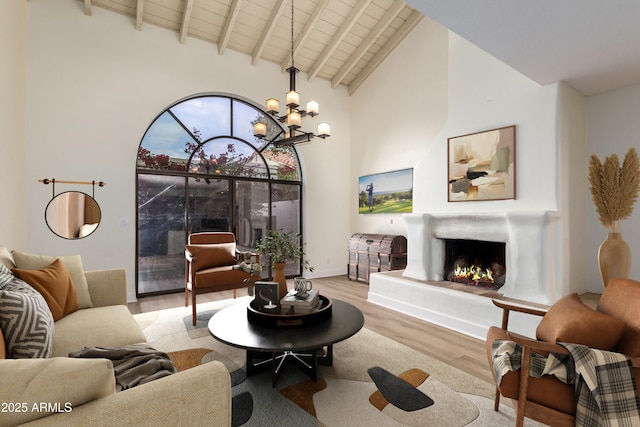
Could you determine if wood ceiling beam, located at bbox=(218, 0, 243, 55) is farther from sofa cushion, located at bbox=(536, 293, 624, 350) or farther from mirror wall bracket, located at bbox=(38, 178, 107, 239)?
sofa cushion, located at bbox=(536, 293, 624, 350)

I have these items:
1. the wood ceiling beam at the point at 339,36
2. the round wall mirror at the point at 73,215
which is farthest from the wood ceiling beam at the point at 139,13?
the wood ceiling beam at the point at 339,36

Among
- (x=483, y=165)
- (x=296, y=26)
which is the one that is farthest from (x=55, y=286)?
(x=296, y=26)

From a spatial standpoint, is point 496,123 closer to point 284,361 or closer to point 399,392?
point 399,392

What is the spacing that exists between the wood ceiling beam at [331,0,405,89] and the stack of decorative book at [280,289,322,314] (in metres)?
4.91

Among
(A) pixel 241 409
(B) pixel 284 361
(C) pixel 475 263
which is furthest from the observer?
(C) pixel 475 263

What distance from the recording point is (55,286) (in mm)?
2186

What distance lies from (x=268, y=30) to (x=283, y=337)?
15.9ft

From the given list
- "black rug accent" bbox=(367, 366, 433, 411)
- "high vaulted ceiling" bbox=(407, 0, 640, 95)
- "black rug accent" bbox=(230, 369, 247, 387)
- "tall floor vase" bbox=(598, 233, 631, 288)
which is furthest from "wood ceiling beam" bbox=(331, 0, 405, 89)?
"black rug accent" bbox=(230, 369, 247, 387)

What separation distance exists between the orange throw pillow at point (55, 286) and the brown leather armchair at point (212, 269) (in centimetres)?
125

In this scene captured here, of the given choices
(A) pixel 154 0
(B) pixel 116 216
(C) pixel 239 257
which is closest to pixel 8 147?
(B) pixel 116 216

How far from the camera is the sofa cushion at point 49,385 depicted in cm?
81

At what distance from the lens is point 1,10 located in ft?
9.48

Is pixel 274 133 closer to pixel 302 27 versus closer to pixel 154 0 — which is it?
pixel 302 27

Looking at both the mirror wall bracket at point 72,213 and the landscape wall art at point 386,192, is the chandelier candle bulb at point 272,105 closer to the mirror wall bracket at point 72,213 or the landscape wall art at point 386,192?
the mirror wall bracket at point 72,213
